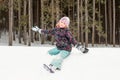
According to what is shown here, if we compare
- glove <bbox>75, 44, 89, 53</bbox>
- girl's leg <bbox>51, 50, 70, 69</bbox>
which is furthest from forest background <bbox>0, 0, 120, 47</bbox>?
girl's leg <bbox>51, 50, 70, 69</bbox>

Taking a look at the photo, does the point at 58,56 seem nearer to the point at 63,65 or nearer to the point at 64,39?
the point at 63,65

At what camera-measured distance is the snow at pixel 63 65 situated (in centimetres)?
415

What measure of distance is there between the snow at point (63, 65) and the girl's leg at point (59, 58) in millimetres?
67

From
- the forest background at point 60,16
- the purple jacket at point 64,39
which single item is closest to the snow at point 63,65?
the purple jacket at point 64,39

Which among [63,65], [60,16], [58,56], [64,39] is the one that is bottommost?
[63,65]

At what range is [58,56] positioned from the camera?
445 centimetres

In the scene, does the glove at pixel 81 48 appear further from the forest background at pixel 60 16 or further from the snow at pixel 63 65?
the forest background at pixel 60 16

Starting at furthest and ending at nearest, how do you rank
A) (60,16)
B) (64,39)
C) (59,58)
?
(60,16)
(64,39)
(59,58)

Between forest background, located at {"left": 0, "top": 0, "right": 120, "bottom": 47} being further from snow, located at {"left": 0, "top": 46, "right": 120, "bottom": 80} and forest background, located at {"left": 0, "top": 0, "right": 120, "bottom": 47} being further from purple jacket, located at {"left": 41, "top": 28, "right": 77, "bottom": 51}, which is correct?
purple jacket, located at {"left": 41, "top": 28, "right": 77, "bottom": 51}

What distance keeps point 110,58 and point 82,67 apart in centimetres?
56

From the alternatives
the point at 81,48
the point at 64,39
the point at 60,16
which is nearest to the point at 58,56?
the point at 64,39

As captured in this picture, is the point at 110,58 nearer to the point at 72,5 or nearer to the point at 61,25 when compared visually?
the point at 61,25

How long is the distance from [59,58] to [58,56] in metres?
0.07

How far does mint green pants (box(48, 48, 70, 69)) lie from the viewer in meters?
4.22
